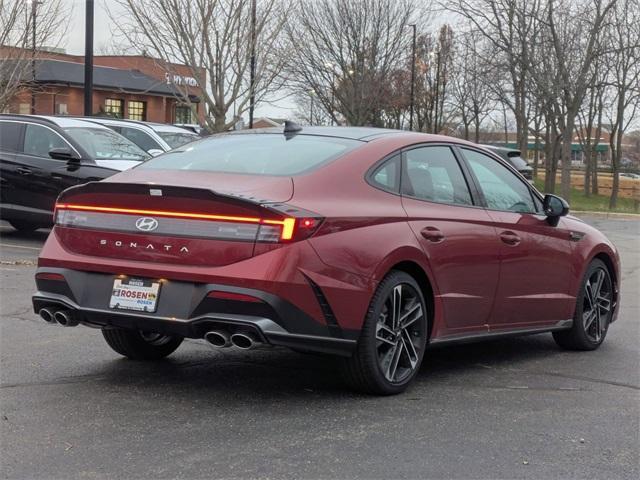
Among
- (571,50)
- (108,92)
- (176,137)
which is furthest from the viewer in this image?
(108,92)

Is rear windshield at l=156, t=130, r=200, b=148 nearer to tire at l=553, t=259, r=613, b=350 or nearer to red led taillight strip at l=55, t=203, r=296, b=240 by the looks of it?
tire at l=553, t=259, r=613, b=350

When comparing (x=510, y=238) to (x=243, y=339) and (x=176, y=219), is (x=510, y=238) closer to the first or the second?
(x=243, y=339)

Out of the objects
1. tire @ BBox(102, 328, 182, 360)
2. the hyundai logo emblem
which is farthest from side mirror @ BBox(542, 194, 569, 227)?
the hyundai logo emblem

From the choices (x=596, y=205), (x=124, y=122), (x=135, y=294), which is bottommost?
(x=135, y=294)

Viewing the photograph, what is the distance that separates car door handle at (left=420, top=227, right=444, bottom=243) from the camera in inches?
204

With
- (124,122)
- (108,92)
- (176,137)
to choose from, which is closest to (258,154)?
(124,122)

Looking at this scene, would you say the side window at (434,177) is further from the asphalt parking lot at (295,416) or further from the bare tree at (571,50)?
the bare tree at (571,50)

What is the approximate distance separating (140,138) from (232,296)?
430 inches

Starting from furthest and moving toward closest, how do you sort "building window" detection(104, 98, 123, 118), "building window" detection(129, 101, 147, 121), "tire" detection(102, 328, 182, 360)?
"building window" detection(129, 101, 147, 121)
"building window" detection(104, 98, 123, 118)
"tire" detection(102, 328, 182, 360)

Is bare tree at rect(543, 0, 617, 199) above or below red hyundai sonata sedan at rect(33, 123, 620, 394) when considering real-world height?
above

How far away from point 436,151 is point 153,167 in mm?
1850

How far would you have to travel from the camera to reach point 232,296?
4379mm

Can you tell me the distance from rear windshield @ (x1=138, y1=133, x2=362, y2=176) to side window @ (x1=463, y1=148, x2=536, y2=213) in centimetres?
116

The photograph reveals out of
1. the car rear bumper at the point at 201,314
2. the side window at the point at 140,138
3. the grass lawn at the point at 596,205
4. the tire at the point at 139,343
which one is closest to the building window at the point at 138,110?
the grass lawn at the point at 596,205
